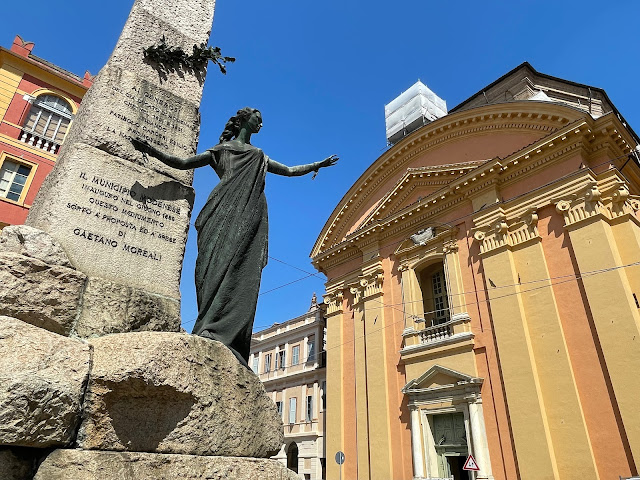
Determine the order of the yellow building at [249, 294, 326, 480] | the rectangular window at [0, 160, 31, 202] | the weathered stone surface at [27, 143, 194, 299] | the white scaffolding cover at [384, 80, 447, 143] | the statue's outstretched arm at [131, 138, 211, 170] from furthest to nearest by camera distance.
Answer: the yellow building at [249, 294, 326, 480], the white scaffolding cover at [384, 80, 447, 143], the rectangular window at [0, 160, 31, 202], the statue's outstretched arm at [131, 138, 211, 170], the weathered stone surface at [27, 143, 194, 299]

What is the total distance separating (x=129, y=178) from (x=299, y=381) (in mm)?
24794

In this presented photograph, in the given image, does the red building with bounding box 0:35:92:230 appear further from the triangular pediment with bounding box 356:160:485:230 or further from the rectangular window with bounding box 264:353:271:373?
the rectangular window with bounding box 264:353:271:373

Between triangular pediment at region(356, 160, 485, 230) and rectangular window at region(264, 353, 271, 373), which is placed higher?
triangular pediment at region(356, 160, 485, 230)

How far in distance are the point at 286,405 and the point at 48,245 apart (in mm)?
26076

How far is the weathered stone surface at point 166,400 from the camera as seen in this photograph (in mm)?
1521

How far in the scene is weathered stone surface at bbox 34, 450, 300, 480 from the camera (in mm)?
1354

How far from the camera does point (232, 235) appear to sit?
8.21 ft

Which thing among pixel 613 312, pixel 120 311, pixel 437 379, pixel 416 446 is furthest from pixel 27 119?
pixel 613 312

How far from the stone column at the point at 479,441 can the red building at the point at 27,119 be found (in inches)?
543

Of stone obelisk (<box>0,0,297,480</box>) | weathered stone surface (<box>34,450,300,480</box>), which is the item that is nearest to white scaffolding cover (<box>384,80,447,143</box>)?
stone obelisk (<box>0,0,297,480</box>)

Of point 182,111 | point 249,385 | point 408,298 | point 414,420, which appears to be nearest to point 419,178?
point 408,298

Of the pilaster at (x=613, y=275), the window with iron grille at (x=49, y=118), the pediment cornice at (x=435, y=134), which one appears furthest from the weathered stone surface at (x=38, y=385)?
the window with iron grille at (x=49, y=118)

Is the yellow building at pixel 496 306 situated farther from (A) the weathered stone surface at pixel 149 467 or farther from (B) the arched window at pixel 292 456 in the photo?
(B) the arched window at pixel 292 456

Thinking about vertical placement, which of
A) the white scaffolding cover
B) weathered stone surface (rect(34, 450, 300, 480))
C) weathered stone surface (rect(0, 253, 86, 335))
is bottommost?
weathered stone surface (rect(34, 450, 300, 480))
